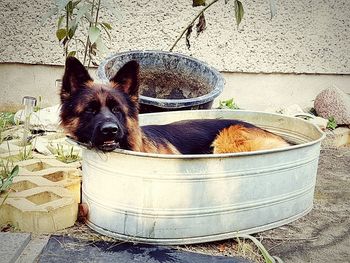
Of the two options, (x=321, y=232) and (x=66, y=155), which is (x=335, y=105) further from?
(x=66, y=155)

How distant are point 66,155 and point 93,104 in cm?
110

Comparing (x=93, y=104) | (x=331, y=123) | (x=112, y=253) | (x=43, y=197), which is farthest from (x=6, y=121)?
(x=331, y=123)

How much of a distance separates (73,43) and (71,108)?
2406mm

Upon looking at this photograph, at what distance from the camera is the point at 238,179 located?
2.81 meters

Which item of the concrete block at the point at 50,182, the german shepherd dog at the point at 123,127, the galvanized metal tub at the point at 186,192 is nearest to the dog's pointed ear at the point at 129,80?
the german shepherd dog at the point at 123,127

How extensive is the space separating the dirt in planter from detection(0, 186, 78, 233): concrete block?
1580 millimetres

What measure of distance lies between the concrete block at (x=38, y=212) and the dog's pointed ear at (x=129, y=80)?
0.67m

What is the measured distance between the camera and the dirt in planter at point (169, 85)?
439cm

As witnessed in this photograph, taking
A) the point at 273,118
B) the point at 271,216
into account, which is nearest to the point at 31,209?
the point at 271,216

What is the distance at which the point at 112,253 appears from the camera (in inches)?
105

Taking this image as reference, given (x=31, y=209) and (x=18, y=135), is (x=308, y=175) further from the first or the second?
(x=18, y=135)

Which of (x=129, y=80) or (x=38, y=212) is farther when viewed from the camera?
(x=129, y=80)

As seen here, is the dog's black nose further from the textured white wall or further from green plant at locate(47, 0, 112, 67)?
the textured white wall

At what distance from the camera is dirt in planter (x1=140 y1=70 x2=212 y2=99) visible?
4.39 metres
